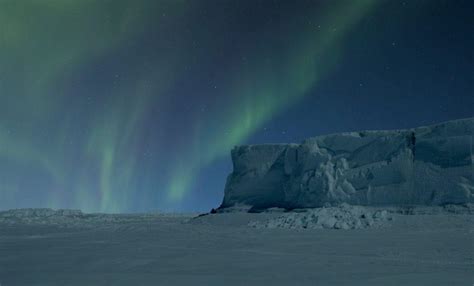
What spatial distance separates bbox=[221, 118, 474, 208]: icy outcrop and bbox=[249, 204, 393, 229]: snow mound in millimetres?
5946

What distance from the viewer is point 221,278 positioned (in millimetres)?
4910

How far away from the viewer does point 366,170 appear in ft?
80.4

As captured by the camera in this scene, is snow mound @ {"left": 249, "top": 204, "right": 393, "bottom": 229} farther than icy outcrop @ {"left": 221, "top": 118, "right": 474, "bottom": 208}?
No

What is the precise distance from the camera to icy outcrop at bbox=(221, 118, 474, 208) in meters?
21.3

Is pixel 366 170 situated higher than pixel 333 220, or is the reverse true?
pixel 366 170

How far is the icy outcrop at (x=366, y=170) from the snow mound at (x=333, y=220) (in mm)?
5946

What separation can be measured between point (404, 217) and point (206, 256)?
13.0m

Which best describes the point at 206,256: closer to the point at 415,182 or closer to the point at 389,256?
the point at 389,256

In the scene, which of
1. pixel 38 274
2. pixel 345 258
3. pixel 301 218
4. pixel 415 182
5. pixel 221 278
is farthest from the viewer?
pixel 415 182

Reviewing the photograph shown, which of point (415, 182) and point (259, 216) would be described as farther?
point (259, 216)

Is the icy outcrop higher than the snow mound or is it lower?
higher

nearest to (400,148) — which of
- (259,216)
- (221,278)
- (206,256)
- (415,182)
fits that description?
(415,182)

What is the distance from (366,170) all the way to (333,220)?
9277mm

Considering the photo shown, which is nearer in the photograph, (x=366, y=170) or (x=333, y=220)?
(x=333, y=220)
